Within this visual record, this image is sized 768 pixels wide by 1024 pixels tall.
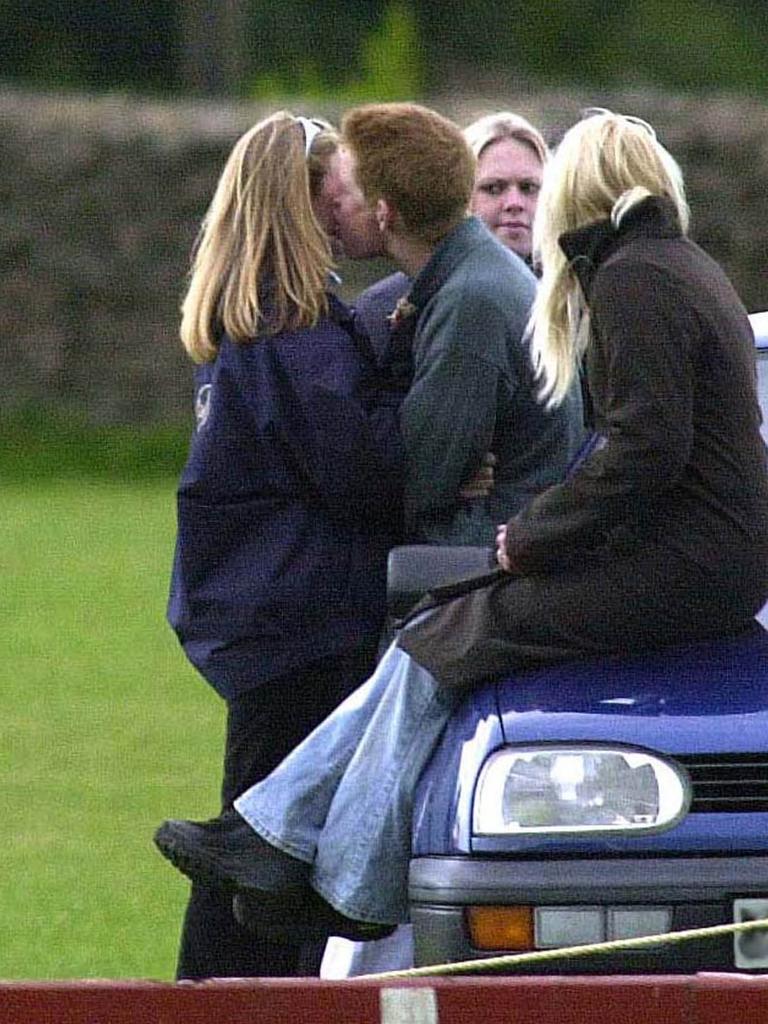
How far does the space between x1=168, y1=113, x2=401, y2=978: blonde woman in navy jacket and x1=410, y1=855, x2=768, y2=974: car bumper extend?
45.2 inches

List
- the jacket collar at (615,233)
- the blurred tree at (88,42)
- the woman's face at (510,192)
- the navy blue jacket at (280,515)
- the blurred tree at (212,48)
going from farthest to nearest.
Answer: the blurred tree at (88,42) < the blurred tree at (212,48) < the woman's face at (510,192) < the navy blue jacket at (280,515) < the jacket collar at (615,233)

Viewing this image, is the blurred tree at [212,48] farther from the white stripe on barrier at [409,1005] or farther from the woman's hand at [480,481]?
the white stripe on barrier at [409,1005]

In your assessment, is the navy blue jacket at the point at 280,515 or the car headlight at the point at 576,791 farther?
the navy blue jacket at the point at 280,515

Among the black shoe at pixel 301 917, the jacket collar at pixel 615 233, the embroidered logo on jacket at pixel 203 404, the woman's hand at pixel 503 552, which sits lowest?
the black shoe at pixel 301 917

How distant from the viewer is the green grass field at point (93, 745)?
24.7 ft

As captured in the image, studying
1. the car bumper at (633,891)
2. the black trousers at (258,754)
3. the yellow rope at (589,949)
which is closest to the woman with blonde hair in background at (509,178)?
the black trousers at (258,754)

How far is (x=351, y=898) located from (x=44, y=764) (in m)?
4.81

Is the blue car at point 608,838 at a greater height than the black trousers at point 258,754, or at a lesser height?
greater

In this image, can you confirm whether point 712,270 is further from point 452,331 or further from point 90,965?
point 90,965

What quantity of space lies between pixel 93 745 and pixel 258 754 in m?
4.33

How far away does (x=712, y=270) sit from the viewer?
5.41 m

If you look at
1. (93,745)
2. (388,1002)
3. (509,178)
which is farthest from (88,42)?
(388,1002)

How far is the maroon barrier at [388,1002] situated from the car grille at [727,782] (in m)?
1.28

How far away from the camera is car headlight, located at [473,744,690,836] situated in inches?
199
